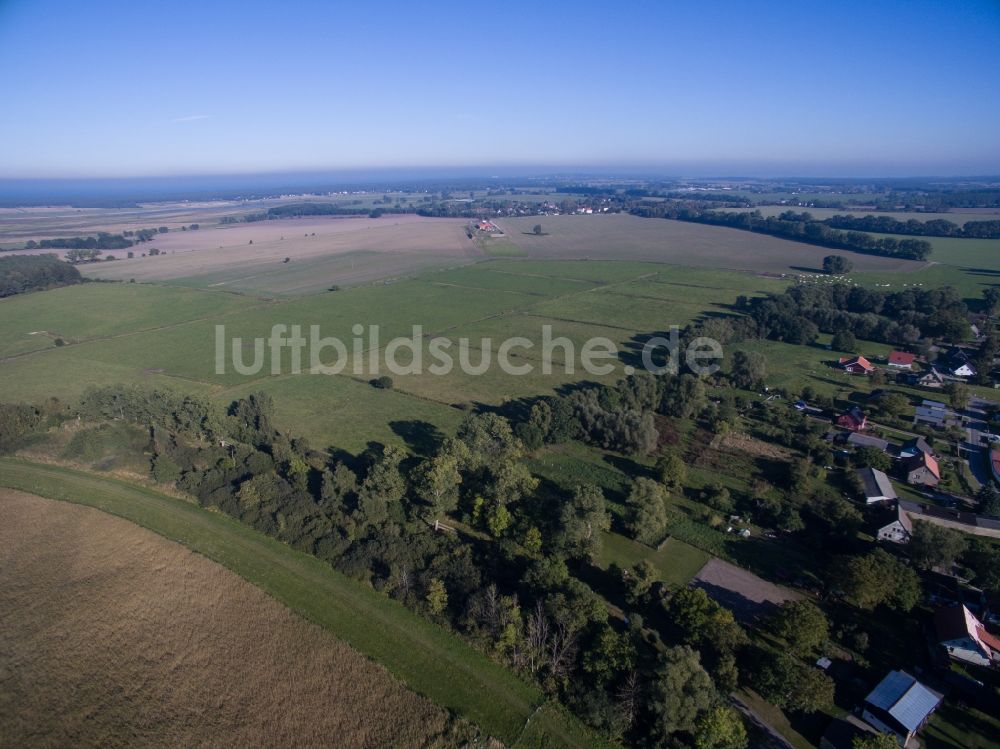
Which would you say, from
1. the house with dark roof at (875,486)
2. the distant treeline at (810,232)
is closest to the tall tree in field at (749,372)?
the house with dark roof at (875,486)

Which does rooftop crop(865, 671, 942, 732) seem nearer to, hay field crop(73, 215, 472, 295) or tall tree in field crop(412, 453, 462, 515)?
tall tree in field crop(412, 453, 462, 515)

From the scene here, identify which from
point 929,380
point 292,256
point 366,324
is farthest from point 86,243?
point 929,380

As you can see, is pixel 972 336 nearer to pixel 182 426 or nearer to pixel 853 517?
pixel 853 517

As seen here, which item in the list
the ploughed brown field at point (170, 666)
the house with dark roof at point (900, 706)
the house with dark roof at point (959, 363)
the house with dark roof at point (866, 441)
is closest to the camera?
the house with dark roof at point (900, 706)

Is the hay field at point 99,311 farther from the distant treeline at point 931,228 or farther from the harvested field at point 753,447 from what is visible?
the distant treeline at point 931,228

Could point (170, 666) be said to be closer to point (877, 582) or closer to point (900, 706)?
point (900, 706)

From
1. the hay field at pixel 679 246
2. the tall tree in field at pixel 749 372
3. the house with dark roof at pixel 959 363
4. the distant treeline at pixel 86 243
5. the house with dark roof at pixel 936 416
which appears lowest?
the house with dark roof at pixel 936 416

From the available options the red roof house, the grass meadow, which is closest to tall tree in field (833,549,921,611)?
the grass meadow
